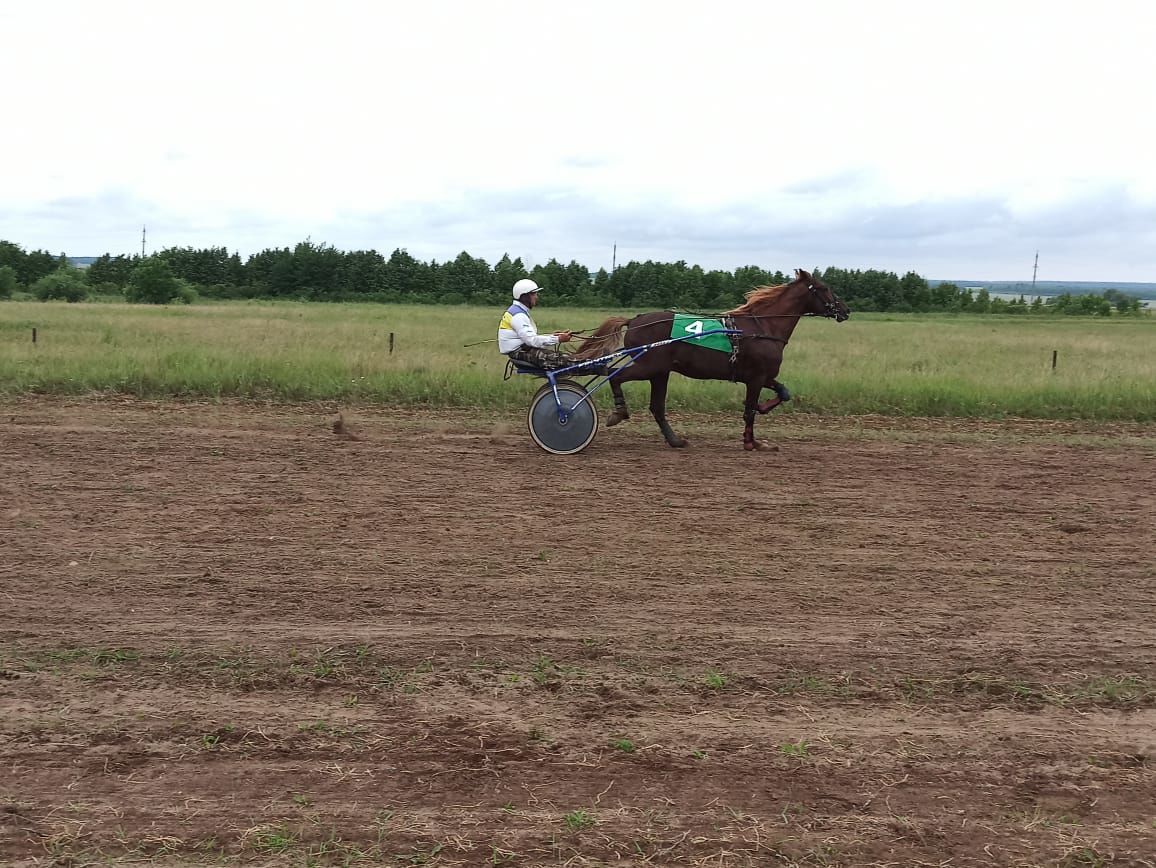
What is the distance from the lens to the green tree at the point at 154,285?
5956 centimetres

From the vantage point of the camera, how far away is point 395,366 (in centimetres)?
1681

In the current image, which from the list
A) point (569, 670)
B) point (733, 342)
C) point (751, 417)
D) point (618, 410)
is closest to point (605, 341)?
point (618, 410)

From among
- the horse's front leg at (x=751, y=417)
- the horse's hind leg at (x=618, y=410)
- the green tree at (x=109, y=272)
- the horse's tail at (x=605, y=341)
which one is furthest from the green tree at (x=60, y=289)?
the horse's front leg at (x=751, y=417)

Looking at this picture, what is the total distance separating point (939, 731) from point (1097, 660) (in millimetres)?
1451

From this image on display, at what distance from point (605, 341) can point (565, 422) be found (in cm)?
109

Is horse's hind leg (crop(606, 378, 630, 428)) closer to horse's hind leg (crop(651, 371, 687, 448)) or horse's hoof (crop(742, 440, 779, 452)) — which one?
horse's hind leg (crop(651, 371, 687, 448))

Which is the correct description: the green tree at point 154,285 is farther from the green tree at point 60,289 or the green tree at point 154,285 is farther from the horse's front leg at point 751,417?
the horse's front leg at point 751,417

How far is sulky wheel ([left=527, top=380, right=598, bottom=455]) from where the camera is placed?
1106 cm

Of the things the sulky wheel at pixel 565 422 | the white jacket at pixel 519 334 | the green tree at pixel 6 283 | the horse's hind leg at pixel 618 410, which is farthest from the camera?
the green tree at pixel 6 283

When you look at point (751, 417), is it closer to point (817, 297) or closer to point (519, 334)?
point (817, 297)

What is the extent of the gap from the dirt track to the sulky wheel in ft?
4.27

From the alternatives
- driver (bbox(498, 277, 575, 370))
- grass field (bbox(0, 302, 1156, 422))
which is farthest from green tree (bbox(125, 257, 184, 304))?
driver (bbox(498, 277, 575, 370))

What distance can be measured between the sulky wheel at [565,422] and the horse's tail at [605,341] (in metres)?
0.51

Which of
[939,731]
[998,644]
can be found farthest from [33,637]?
[998,644]
